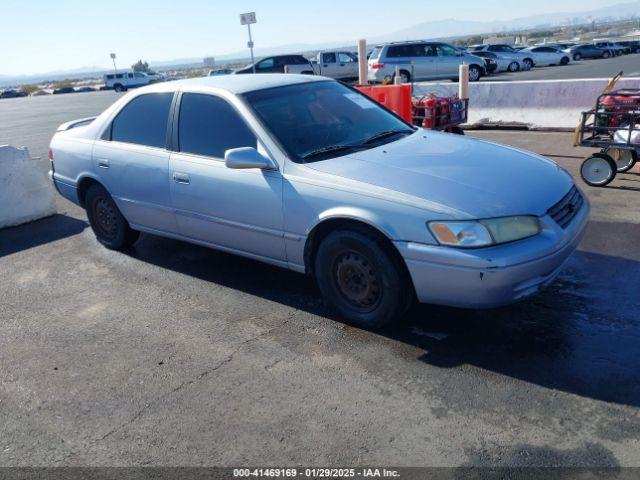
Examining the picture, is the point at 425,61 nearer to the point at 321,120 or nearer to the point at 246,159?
the point at 321,120

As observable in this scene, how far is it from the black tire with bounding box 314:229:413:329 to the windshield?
0.71 meters

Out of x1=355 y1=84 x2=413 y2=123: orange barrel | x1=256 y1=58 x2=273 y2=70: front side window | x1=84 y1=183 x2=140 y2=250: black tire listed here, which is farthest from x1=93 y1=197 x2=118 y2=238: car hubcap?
x1=256 y1=58 x2=273 y2=70: front side window

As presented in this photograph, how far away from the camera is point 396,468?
265 cm

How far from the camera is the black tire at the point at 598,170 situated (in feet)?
22.8

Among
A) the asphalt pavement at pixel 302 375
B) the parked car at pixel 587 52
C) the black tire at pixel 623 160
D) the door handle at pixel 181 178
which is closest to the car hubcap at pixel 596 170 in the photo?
the black tire at pixel 623 160

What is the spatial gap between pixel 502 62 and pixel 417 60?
11527 millimetres

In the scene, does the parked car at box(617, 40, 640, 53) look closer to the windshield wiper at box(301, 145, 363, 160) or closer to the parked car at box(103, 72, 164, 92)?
the parked car at box(103, 72, 164, 92)

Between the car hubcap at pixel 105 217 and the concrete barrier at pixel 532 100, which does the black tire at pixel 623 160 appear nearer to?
the concrete barrier at pixel 532 100

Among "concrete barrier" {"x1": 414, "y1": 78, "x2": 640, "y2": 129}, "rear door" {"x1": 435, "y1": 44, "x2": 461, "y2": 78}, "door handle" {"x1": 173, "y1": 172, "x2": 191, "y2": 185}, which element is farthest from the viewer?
"rear door" {"x1": 435, "y1": 44, "x2": 461, "y2": 78}

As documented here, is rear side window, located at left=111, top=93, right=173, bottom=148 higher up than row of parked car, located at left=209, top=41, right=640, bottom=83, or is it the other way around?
rear side window, located at left=111, top=93, right=173, bottom=148

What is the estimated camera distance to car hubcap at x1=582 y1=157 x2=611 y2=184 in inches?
275

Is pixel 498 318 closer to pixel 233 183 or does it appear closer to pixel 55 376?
pixel 233 183

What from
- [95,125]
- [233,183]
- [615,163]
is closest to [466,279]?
[233,183]

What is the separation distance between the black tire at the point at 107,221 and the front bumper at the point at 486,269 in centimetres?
322
